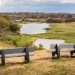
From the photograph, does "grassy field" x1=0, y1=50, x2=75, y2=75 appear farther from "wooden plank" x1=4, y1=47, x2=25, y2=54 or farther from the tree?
the tree

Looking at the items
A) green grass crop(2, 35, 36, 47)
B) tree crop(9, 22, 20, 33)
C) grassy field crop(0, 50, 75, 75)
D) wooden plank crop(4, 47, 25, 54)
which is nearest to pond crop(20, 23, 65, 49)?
green grass crop(2, 35, 36, 47)

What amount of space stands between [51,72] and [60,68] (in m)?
0.97

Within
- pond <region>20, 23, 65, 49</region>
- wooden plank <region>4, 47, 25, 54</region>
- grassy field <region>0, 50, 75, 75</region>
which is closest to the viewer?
grassy field <region>0, 50, 75, 75</region>

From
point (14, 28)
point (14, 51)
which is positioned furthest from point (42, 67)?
point (14, 28)

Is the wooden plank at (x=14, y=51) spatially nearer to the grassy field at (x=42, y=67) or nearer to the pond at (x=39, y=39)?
the grassy field at (x=42, y=67)

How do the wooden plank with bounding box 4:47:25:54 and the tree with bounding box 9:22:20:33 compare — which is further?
the tree with bounding box 9:22:20:33

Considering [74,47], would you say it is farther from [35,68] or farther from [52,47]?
[35,68]

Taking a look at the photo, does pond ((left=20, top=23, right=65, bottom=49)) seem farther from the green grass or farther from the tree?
the tree

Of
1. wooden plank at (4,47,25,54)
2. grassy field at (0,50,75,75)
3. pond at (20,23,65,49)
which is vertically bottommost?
pond at (20,23,65,49)

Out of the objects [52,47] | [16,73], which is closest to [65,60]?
[52,47]

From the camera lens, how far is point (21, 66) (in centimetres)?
1464

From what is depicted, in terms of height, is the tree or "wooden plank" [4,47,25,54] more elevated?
"wooden plank" [4,47,25,54]

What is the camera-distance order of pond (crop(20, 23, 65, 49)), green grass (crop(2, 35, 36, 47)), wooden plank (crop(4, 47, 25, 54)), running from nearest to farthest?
wooden plank (crop(4, 47, 25, 54)) < green grass (crop(2, 35, 36, 47)) < pond (crop(20, 23, 65, 49))

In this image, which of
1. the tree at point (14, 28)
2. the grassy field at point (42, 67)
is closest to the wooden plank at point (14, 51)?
the grassy field at point (42, 67)
